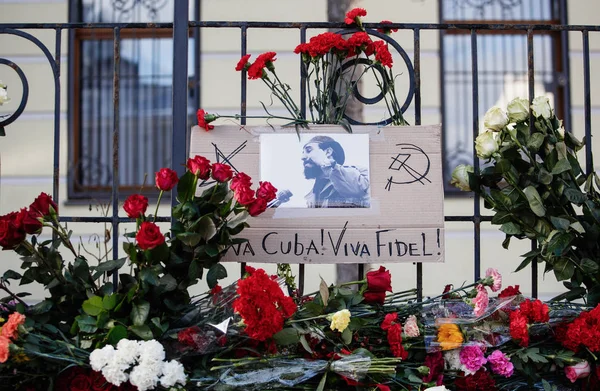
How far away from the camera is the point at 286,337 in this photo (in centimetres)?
172

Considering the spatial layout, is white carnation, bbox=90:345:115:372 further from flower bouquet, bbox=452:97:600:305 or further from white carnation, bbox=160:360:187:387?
flower bouquet, bbox=452:97:600:305

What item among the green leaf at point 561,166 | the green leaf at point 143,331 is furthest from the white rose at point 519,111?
the green leaf at point 143,331

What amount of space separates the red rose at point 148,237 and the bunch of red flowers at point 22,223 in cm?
27

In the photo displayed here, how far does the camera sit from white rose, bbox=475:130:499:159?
202cm

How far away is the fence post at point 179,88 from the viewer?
2.04m

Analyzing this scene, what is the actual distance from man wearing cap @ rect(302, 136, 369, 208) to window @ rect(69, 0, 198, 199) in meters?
2.72

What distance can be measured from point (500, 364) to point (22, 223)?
127 centimetres

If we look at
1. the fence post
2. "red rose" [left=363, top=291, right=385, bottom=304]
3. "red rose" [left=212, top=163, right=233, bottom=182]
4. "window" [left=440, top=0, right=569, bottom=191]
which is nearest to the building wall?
"window" [left=440, top=0, right=569, bottom=191]

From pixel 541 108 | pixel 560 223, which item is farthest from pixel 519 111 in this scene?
pixel 560 223

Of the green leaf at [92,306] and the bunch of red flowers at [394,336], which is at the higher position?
the green leaf at [92,306]

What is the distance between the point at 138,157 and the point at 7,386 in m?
2.95

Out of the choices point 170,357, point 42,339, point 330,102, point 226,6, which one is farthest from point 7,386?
point 226,6

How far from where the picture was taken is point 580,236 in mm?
1932

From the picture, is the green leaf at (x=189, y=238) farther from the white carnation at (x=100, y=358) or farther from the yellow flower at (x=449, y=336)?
the yellow flower at (x=449, y=336)
